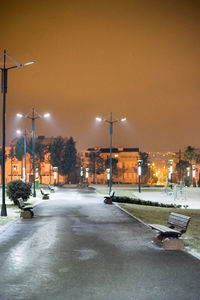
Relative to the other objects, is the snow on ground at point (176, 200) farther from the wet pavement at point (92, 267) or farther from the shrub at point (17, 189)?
the wet pavement at point (92, 267)

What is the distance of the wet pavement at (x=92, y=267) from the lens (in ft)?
24.3

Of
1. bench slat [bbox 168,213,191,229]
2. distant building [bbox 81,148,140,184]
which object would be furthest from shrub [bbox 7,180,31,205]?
distant building [bbox 81,148,140,184]

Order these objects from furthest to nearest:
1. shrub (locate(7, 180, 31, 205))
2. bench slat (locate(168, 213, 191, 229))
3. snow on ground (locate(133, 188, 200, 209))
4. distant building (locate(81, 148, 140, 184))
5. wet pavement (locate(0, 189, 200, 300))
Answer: distant building (locate(81, 148, 140, 184)), snow on ground (locate(133, 188, 200, 209)), shrub (locate(7, 180, 31, 205)), bench slat (locate(168, 213, 191, 229)), wet pavement (locate(0, 189, 200, 300))

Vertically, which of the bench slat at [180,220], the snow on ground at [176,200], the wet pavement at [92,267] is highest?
the bench slat at [180,220]

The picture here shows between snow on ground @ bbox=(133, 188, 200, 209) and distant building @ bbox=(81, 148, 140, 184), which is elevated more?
distant building @ bbox=(81, 148, 140, 184)

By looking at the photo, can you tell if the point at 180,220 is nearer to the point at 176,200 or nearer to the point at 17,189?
Answer: the point at 17,189

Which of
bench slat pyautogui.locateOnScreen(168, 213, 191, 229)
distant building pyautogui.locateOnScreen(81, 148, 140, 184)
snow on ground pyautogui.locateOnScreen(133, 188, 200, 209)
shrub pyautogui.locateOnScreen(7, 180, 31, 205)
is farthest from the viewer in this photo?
distant building pyautogui.locateOnScreen(81, 148, 140, 184)

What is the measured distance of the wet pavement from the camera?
741 cm

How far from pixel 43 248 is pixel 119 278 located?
4.10 meters

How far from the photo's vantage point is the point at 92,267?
9.41 m

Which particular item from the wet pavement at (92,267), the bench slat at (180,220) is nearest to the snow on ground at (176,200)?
the bench slat at (180,220)

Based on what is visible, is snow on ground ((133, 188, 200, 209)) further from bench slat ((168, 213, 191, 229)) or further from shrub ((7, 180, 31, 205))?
bench slat ((168, 213, 191, 229))

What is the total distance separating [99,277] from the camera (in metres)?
8.49

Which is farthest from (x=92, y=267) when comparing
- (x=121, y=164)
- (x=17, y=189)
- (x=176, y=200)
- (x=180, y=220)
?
(x=121, y=164)
